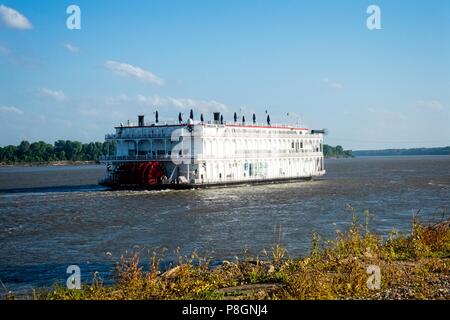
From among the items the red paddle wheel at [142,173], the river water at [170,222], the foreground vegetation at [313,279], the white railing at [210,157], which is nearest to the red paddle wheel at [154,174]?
the red paddle wheel at [142,173]

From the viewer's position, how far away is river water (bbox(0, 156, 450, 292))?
2519cm

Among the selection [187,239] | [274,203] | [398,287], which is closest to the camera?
[398,287]

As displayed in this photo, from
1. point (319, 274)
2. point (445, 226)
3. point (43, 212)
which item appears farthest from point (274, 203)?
point (319, 274)

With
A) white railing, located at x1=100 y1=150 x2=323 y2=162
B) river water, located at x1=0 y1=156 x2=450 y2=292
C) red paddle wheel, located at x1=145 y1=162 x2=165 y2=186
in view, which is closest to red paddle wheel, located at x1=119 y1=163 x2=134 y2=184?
white railing, located at x1=100 y1=150 x2=323 y2=162

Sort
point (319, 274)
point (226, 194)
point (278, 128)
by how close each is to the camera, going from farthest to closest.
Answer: point (278, 128) < point (226, 194) < point (319, 274)

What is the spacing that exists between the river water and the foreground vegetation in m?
4.48

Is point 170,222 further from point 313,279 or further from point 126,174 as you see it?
point 126,174

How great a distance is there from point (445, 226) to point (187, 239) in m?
13.3

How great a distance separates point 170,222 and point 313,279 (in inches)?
941

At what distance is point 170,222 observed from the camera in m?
37.0

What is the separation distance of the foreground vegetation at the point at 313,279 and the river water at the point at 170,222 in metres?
4.48
